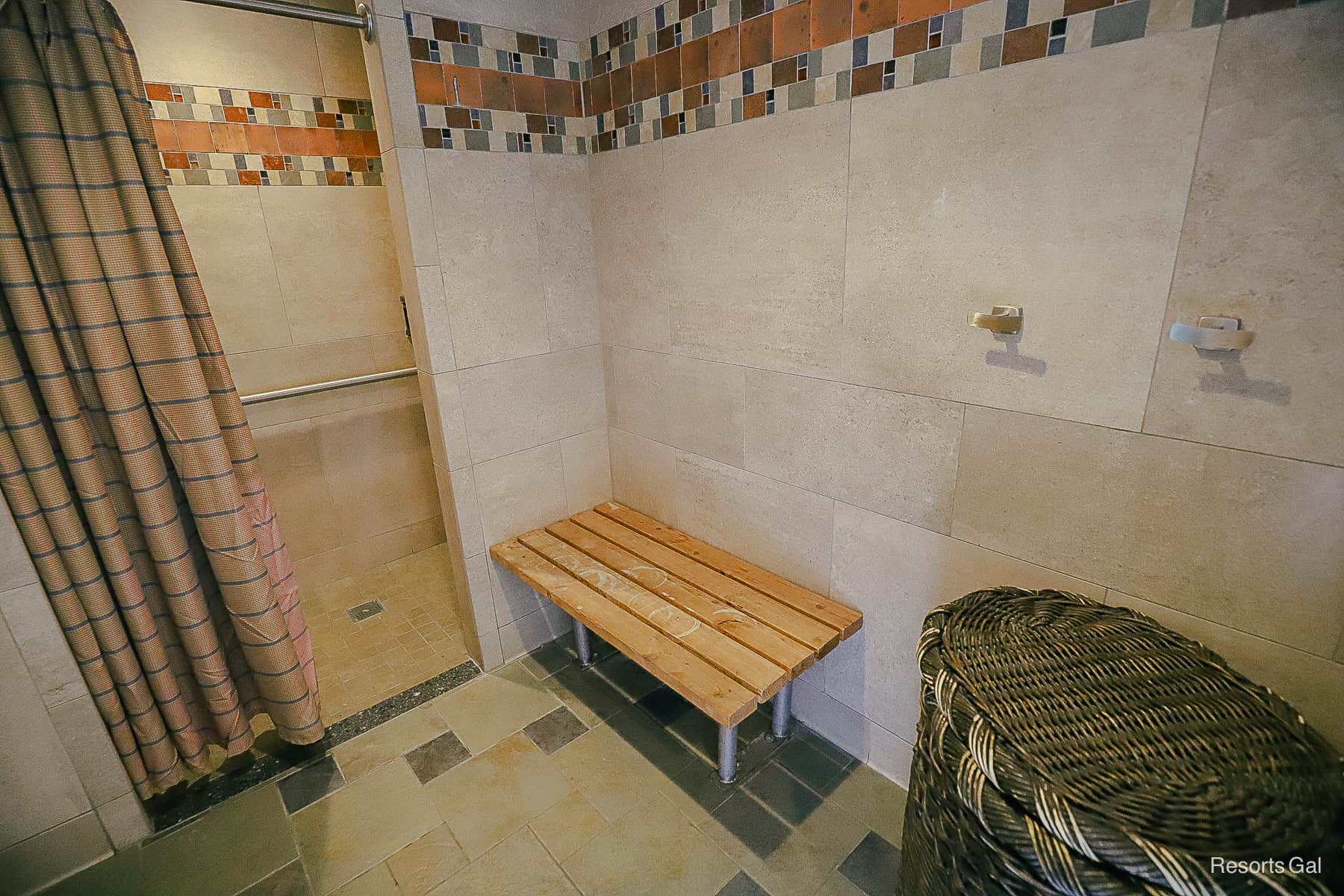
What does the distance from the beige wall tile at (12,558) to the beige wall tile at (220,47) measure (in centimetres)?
175

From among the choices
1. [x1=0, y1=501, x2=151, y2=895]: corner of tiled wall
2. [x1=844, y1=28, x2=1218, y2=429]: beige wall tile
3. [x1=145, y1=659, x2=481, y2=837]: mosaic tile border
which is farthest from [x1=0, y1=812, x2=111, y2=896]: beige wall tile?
[x1=844, y1=28, x2=1218, y2=429]: beige wall tile

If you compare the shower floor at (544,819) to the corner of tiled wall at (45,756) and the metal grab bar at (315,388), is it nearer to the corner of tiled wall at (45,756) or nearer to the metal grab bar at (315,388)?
the corner of tiled wall at (45,756)

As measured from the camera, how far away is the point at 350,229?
2760mm

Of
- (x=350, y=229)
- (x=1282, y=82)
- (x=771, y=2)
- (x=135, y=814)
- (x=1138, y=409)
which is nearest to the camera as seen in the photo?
(x=1282, y=82)

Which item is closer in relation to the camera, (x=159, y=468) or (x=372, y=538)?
(x=159, y=468)

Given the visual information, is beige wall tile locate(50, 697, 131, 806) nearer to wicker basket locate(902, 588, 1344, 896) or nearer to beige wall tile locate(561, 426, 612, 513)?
beige wall tile locate(561, 426, 612, 513)

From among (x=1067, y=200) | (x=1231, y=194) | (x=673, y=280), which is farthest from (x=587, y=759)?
(x=1231, y=194)

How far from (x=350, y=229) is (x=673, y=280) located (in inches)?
64.6

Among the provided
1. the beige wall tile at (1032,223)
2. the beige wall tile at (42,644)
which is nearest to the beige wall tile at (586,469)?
the beige wall tile at (1032,223)

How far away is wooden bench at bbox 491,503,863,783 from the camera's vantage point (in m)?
1.60

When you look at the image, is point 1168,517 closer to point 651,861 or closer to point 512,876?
point 651,861

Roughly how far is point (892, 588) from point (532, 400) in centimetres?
138

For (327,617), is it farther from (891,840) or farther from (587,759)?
(891,840)

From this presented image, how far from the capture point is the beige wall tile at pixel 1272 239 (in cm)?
95
